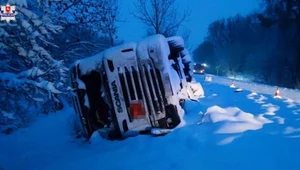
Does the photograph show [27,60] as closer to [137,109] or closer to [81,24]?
[137,109]

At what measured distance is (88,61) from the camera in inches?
206

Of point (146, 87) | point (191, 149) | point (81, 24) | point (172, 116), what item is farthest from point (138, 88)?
point (81, 24)

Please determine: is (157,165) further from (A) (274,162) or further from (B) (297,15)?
(B) (297,15)

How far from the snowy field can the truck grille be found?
515mm

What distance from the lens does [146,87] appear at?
4781 mm

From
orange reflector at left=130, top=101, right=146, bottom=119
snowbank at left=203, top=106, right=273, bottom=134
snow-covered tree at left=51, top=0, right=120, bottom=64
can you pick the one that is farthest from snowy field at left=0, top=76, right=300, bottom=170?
snow-covered tree at left=51, top=0, right=120, bottom=64

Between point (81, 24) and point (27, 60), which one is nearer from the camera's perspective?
point (27, 60)

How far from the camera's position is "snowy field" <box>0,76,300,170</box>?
11.3ft

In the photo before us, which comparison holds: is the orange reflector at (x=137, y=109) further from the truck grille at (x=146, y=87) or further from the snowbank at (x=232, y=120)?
the snowbank at (x=232, y=120)

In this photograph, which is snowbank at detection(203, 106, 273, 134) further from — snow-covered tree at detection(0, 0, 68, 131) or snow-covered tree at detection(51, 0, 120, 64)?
snow-covered tree at detection(51, 0, 120, 64)

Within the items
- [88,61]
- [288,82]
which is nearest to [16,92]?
[88,61]

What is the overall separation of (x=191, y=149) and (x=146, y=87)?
4.38ft

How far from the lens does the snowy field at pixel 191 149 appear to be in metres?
3.45

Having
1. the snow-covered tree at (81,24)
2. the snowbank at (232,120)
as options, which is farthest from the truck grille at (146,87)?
the snow-covered tree at (81,24)
